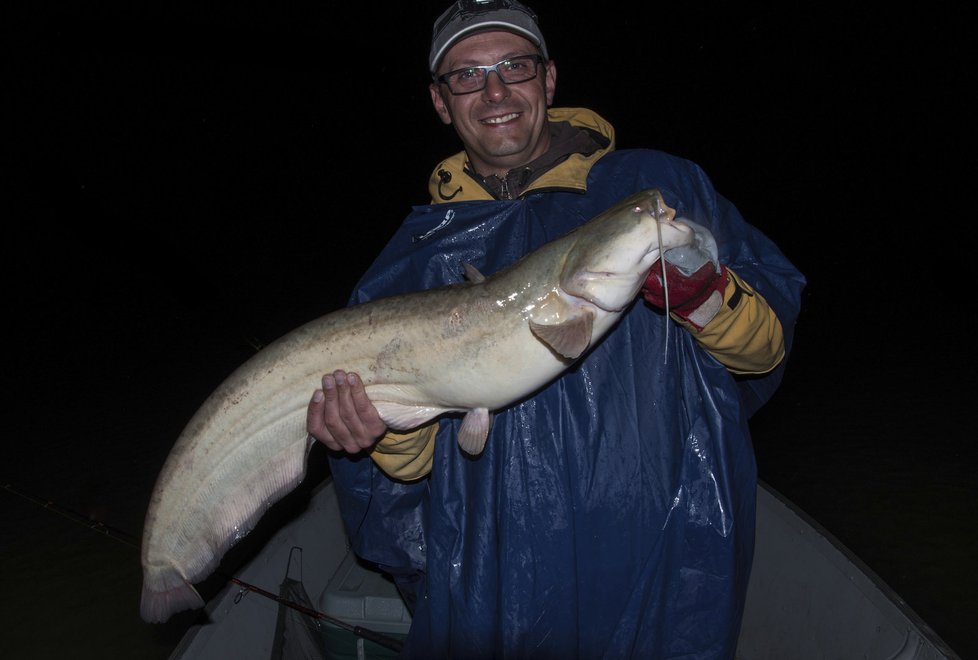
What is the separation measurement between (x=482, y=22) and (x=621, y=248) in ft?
4.13

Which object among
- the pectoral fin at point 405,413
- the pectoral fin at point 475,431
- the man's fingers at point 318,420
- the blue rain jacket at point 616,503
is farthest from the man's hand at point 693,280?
the man's fingers at point 318,420

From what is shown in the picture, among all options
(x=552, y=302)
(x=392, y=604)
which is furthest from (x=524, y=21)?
(x=392, y=604)

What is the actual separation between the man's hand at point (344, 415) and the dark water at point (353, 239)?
246 centimetres

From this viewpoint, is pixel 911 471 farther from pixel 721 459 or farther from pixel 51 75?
pixel 51 75

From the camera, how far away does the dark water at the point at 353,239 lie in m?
6.27

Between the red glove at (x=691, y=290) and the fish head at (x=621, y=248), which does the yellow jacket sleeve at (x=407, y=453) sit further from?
the red glove at (x=691, y=290)

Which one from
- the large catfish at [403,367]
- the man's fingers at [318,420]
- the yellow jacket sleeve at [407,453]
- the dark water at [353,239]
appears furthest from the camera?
the dark water at [353,239]

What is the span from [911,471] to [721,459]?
595 cm

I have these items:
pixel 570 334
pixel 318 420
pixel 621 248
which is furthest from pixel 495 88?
pixel 318 420

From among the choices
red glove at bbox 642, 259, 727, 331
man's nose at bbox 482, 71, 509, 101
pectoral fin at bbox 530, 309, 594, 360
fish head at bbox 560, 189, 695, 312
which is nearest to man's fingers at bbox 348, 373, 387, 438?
pectoral fin at bbox 530, 309, 594, 360

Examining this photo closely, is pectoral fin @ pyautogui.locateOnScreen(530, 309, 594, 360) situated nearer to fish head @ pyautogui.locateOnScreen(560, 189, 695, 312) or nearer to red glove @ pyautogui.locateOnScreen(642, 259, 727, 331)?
fish head @ pyautogui.locateOnScreen(560, 189, 695, 312)

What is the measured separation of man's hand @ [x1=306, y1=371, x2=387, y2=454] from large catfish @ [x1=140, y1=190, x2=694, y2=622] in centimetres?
5

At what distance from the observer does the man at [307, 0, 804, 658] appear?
2135mm

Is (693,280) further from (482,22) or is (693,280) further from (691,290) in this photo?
(482,22)
